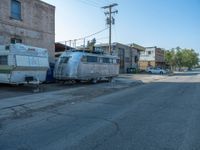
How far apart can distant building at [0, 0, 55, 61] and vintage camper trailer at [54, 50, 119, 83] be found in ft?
16.3

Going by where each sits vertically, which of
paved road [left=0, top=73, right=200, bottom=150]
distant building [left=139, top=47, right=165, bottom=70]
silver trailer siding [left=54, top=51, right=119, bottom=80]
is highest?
distant building [left=139, top=47, right=165, bottom=70]

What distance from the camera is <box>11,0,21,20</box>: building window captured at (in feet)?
74.1

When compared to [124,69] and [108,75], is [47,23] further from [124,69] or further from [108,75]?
[124,69]

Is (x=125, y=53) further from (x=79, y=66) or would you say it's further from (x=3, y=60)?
(x=3, y=60)

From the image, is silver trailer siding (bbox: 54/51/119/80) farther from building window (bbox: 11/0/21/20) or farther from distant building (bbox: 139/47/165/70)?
distant building (bbox: 139/47/165/70)

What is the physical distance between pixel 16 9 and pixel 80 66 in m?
8.58

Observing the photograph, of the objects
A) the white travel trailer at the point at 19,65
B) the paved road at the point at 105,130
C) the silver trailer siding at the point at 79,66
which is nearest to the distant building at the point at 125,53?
the silver trailer siding at the point at 79,66

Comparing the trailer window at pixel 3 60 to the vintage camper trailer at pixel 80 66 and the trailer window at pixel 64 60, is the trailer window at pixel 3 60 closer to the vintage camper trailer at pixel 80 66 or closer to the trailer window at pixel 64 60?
the vintage camper trailer at pixel 80 66

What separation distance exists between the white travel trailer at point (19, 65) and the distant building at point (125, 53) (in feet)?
109

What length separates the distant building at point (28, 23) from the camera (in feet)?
71.2

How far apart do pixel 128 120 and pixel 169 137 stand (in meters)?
2.06

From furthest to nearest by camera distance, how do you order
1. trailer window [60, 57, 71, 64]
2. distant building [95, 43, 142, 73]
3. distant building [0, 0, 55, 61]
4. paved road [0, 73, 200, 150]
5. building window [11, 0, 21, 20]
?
distant building [95, 43, 142, 73], building window [11, 0, 21, 20], distant building [0, 0, 55, 61], trailer window [60, 57, 71, 64], paved road [0, 73, 200, 150]

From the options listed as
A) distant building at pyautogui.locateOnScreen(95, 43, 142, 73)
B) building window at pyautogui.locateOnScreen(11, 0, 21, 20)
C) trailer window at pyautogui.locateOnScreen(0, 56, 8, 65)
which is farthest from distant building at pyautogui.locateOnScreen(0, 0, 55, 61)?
distant building at pyautogui.locateOnScreen(95, 43, 142, 73)

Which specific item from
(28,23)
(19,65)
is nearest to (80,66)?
(19,65)
